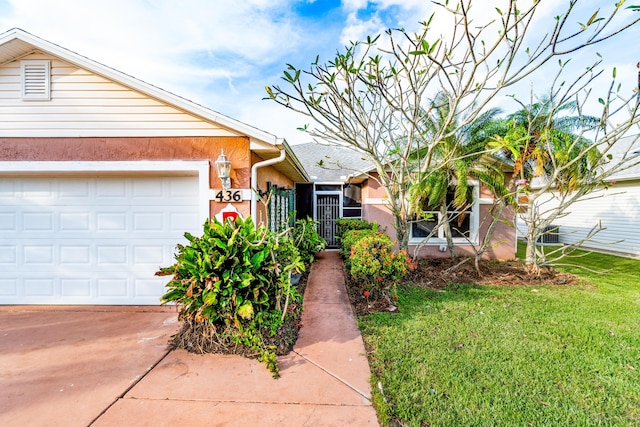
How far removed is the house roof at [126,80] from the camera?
4992mm

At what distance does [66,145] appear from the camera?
5344mm

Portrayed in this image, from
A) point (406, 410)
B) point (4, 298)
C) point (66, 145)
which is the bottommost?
point (406, 410)

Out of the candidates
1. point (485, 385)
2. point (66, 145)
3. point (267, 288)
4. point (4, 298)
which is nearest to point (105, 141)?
point (66, 145)

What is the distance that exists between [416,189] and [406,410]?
5438mm

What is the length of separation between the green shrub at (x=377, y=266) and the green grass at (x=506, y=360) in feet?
1.83

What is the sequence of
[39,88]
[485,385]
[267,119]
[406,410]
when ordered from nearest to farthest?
[406,410], [485,385], [39,88], [267,119]

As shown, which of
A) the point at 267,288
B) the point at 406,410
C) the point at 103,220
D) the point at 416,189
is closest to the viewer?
the point at 406,410

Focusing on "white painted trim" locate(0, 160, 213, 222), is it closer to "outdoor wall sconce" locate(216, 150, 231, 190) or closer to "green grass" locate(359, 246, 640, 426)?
"outdoor wall sconce" locate(216, 150, 231, 190)

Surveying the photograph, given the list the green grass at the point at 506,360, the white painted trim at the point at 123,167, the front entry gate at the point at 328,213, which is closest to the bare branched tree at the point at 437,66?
the white painted trim at the point at 123,167

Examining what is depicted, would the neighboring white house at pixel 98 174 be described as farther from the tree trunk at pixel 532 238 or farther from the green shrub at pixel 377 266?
the tree trunk at pixel 532 238

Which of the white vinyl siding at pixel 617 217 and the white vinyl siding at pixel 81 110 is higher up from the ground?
the white vinyl siding at pixel 81 110

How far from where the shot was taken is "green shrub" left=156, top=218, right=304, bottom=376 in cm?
381

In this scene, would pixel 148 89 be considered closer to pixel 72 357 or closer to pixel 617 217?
pixel 72 357

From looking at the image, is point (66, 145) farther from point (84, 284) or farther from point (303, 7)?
point (303, 7)
